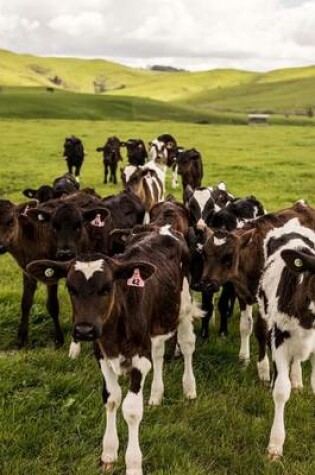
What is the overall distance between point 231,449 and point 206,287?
6.99 ft

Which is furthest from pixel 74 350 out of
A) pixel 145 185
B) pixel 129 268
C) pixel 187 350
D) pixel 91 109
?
pixel 91 109

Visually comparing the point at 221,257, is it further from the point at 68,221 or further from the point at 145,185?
the point at 145,185

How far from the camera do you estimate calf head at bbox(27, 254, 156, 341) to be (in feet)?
15.0

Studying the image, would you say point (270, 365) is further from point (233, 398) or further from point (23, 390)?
point (23, 390)

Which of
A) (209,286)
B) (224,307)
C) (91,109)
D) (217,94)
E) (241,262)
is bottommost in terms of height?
(224,307)

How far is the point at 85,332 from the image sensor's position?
4504 mm

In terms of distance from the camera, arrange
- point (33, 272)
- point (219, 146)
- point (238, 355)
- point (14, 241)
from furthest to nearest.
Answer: point (219, 146) → point (14, 241) → point (238, 355) → point (33, 272)

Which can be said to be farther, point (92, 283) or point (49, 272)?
point (49, 272)

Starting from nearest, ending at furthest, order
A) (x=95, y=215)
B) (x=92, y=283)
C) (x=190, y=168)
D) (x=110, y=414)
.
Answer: (x=92, y=283) → (x=110, y=414) → (x=95, y=215) → (x=190, y=168)

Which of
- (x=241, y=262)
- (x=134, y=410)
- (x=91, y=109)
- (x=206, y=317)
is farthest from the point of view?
(x=91, y=109)

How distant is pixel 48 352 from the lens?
7.31 metres

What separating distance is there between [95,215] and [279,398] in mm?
3602

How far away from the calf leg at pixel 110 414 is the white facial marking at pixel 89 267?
93 cm

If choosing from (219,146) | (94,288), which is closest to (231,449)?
(94,288)
